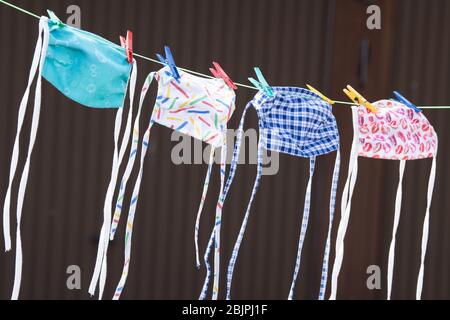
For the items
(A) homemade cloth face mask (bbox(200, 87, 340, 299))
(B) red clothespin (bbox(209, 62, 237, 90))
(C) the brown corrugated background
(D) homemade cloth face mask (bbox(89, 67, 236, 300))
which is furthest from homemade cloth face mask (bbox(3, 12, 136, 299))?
(C) the brown corrugated background

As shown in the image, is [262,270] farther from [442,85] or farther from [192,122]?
[192,122]

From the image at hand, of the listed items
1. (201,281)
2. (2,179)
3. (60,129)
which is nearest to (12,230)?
(2,179)

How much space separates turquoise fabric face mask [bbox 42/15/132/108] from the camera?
8.82ft

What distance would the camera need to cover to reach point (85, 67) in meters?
2.73

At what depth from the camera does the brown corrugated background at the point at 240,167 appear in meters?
4.48

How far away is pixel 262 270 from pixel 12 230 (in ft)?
5.44

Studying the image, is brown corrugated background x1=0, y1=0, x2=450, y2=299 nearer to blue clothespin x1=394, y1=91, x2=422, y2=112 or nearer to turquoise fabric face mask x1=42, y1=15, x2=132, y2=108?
blue clothespin x1=394, y1=91, x2=422, y2=112

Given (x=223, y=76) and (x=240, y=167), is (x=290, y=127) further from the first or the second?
(x=240, y=167)

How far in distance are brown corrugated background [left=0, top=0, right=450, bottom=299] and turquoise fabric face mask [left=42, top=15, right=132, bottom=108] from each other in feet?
5.66

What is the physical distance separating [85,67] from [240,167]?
2095mm

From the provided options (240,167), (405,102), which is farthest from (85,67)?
(240,167)

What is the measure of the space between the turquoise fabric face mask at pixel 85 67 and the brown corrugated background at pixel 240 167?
5.66 feet

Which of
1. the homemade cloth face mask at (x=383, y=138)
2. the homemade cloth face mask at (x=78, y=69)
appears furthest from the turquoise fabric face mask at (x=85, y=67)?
the homemade cloth face mask at (x=383, y=138)

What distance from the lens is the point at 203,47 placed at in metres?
4.58
